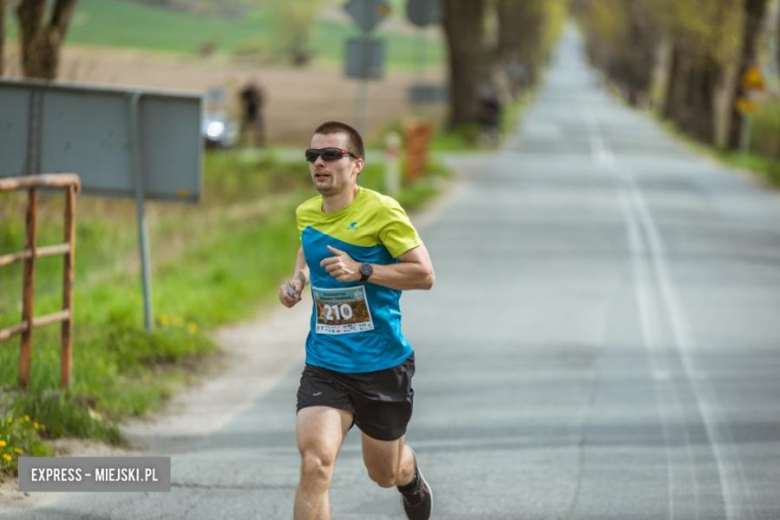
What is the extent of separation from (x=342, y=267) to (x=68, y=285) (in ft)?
12.3

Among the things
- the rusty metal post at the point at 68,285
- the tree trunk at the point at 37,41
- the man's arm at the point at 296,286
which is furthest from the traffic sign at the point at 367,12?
the man's arm at the point at 296,286

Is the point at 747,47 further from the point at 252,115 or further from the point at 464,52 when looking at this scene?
the point at 252,115

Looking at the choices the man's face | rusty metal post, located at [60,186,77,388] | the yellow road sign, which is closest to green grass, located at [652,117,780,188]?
the yellow road sign

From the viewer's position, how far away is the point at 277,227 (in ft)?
61.1

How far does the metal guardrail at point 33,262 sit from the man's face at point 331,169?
2.78 m

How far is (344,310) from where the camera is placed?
546 cm

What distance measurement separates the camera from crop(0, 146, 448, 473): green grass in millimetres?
8516

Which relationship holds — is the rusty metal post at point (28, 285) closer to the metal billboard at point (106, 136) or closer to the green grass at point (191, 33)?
the metal billboard at point (106, 136)

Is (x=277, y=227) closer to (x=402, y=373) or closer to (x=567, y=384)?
(x=567, y=384)

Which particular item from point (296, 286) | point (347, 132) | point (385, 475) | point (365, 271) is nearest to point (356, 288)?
point (365, 271)

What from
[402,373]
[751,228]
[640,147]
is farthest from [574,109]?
[402,373]

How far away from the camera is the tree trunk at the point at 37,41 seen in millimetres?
16078

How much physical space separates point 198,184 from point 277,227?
Result: 27.7 feet

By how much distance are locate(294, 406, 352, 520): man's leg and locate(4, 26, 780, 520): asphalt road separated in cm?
132
